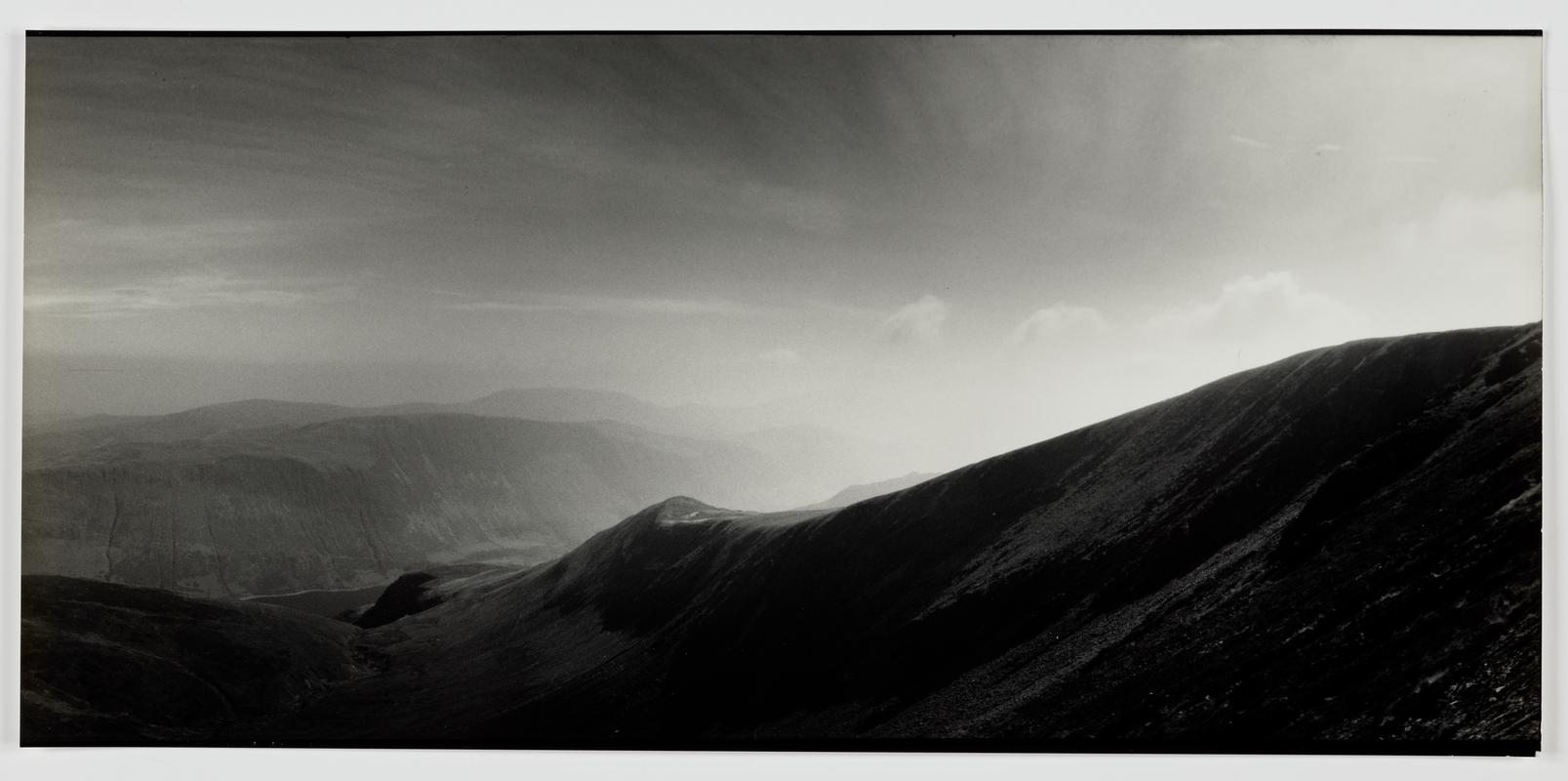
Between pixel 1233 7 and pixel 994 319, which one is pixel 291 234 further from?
pixel 1233 7

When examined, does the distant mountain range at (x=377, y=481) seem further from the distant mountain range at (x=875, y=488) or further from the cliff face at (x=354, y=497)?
the distant mountain range at (x=875, y=488)

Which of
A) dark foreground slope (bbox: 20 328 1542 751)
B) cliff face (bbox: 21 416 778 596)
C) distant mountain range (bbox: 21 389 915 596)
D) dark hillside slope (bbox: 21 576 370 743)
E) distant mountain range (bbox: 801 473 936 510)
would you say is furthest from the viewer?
distant mountain range (bbox: 801 473 936 510)

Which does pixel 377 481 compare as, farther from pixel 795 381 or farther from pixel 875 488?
pixel 875 488

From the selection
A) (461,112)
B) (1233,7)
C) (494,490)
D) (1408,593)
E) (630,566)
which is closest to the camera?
(1408,593)

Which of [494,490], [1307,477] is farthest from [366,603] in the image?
[1307,477]

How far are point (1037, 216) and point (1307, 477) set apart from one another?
3.61m

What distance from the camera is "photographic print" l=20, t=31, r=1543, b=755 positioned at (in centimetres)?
770

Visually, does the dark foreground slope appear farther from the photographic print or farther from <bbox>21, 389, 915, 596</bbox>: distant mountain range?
<bbox>21, 389, 915, 596</bbox>: distant mountain range

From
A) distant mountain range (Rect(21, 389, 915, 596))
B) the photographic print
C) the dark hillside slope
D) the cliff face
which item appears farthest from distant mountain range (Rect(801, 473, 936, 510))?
the dark hillside slope

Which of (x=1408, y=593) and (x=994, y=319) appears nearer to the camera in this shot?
(x=1408, y=593)

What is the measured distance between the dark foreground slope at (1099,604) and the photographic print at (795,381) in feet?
0.14

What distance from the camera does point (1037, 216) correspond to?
8547mm

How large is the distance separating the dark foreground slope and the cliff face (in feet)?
1.81

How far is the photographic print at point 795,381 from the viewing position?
7695mm
